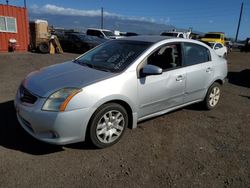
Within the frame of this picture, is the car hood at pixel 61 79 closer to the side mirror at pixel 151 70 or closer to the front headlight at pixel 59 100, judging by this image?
the front headlight at pixel 59 100

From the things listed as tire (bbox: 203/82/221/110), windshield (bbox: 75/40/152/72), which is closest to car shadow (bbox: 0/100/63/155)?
windshield (bbox: 75/40/152/72)

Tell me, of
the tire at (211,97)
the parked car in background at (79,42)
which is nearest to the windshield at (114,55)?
the tire at (211,97)

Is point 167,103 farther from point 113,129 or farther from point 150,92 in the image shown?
point 113,129

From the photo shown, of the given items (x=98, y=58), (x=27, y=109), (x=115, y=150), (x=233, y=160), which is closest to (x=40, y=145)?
(x=27, y=109)

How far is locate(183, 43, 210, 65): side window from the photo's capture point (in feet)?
14.2

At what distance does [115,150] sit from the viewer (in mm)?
3381

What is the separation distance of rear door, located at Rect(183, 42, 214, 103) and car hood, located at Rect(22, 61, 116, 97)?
1.72m

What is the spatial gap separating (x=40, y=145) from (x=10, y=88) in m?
3.56

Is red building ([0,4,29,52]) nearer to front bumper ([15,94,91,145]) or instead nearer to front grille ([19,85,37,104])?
front grille ([19,85,37,104])

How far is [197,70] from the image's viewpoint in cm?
444

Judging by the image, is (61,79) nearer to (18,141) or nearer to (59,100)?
(59,100)

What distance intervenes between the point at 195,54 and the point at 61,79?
2.73 m

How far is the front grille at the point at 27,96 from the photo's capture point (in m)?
3.06

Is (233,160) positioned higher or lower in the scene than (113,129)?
lower
